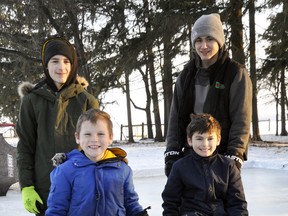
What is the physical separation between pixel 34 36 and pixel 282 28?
679 cm

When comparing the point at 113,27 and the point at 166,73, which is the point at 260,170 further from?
the point at 166,73

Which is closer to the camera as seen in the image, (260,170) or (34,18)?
(260,170)

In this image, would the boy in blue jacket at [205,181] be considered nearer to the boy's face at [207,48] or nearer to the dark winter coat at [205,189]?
the dark winter coat at [205,189]

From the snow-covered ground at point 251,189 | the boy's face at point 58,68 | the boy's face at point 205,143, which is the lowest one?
the snow-covered ground at point 251,189

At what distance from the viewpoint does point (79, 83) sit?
3049mm

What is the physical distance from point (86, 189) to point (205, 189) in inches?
28.1

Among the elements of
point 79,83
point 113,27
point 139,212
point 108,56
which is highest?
point 113,27

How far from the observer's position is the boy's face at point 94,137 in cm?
249

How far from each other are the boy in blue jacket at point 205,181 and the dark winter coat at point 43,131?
2.29ft

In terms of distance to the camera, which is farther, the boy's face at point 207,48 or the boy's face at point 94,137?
the boy's face at point 207,48

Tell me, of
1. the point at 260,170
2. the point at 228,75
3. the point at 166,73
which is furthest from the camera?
the point at 166,73

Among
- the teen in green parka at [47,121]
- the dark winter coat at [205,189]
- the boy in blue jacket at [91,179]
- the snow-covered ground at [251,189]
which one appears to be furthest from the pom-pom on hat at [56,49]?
the snow-covered ground at [251,189]

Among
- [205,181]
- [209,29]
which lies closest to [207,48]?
[209,29]

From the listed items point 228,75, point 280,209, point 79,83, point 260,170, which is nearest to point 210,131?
point 228,75
